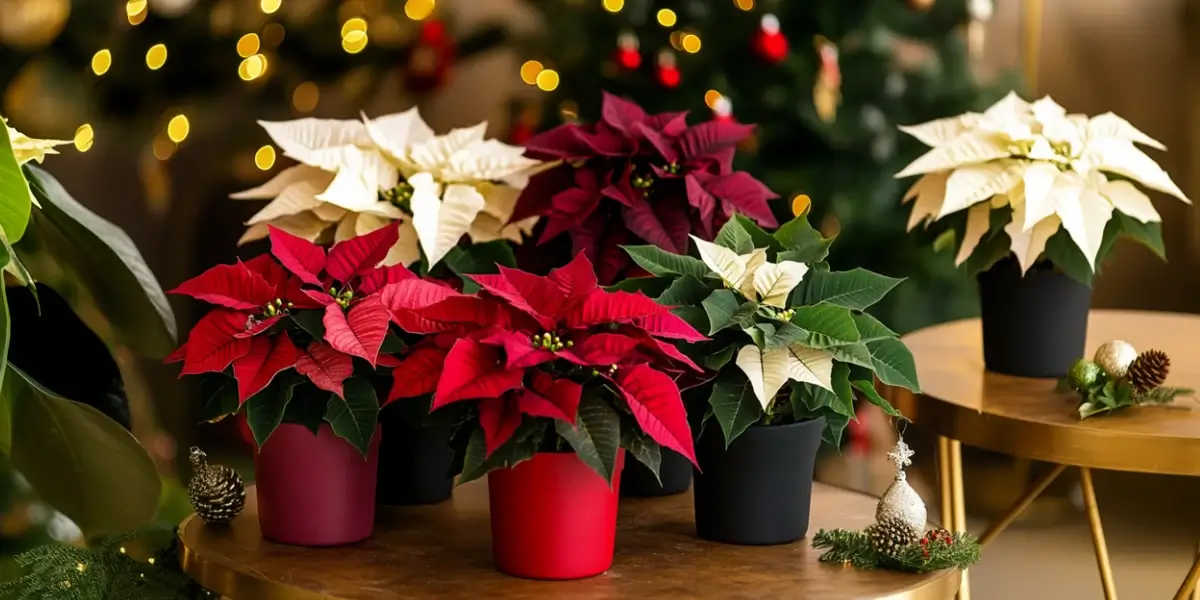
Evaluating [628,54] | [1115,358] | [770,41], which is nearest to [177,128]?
[628,54]

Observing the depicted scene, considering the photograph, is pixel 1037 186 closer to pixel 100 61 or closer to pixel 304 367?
pixel 304 367

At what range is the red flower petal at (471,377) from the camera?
0.83 m

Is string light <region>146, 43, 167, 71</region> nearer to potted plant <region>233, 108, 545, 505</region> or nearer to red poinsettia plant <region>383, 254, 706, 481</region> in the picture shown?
potted plant <region>233, 108, 545, 505</region>

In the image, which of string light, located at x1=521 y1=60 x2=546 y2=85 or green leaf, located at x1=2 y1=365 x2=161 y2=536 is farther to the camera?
string light, located at x1=521 y1=60 x2=546 y2=85

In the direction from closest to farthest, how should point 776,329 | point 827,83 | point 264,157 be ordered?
1. point 776,329
2. point 827,83
3. point 264,157

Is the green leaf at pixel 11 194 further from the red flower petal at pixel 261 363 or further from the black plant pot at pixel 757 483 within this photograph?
the black plant pot at pixel 757 483

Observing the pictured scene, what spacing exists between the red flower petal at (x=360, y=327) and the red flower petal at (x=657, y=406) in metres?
0.17

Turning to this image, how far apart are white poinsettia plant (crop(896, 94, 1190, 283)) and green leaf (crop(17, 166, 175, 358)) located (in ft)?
2.49

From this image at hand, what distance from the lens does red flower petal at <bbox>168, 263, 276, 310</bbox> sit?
941 millimetres

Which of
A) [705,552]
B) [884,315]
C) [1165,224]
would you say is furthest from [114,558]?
[1165,224]

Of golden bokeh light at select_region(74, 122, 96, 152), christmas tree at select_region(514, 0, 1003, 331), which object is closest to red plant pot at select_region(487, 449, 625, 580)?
christmas tree at select_region(514, 0, 1003, 331)

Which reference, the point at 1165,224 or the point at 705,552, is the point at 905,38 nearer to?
the point at 1165,224

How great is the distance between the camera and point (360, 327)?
2.97 ft

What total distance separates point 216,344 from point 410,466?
228 mm
